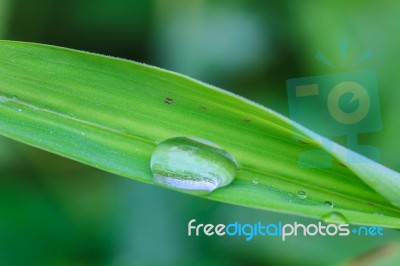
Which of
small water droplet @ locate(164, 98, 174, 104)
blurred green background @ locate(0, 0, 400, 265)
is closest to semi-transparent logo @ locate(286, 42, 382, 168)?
blurred green background @ locate(0, 0, 400, 265)

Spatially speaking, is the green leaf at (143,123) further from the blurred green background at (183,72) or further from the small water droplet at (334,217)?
the blurred green background at (183,72)

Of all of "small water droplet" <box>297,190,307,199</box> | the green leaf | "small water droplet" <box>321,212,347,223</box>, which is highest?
the green leaf

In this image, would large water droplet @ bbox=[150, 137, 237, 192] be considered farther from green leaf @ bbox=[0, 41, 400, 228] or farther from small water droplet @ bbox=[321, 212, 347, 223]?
small water droplet @ bbox=[321, 212, 347, 223]

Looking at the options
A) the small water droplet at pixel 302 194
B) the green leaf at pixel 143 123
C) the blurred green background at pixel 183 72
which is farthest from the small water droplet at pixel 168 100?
the blurred green background at pixel 183 72

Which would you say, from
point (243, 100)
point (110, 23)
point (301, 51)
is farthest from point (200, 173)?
point (110, 23)

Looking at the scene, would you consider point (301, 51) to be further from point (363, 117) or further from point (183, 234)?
point (183, 234)

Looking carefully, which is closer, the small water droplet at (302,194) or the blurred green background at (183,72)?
the small water droplet at (302,194)
